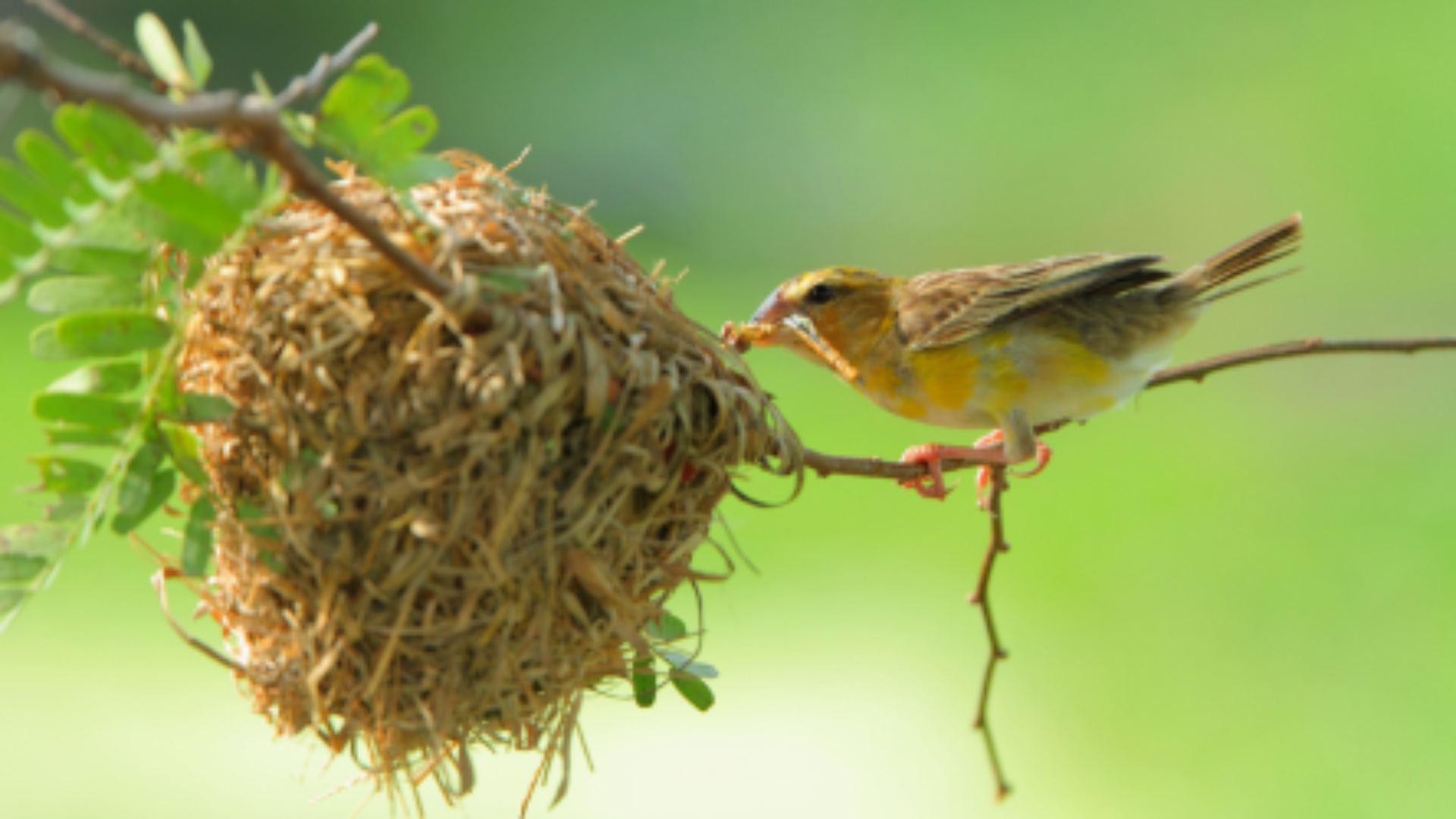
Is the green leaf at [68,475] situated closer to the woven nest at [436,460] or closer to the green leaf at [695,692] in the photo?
the woven nest at [436,460]

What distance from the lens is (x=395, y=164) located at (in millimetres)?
1396

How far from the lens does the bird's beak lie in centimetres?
270

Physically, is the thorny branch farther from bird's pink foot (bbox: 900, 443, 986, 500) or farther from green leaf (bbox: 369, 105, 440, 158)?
green leaf (bbox: 369, 105, 440, 158)

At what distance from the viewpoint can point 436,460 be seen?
1470 mm

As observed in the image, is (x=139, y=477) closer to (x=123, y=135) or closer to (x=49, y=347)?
(x=49, y=347)

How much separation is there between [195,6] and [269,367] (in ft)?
39.1

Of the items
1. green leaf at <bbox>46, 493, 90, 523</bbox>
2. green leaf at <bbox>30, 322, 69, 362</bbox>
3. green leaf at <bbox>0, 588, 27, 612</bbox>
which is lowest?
green leaf at <bbox>0, 588, 27, 612</bbox>

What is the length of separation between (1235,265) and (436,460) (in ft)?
7.51

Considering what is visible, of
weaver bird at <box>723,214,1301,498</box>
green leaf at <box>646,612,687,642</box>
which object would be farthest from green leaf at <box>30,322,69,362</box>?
weaver bird at <box>723,214,1301,498</box>

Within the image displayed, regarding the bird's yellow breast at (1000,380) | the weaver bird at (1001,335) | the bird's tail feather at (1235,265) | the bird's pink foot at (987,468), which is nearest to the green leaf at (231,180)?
the weaver bird at (1001,335)

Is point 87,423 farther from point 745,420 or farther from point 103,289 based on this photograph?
point 745,420

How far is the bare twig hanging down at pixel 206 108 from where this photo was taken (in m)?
0.96

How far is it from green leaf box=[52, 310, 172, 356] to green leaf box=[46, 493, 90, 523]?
0.20 m

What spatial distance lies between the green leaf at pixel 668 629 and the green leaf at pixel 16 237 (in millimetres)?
1037
